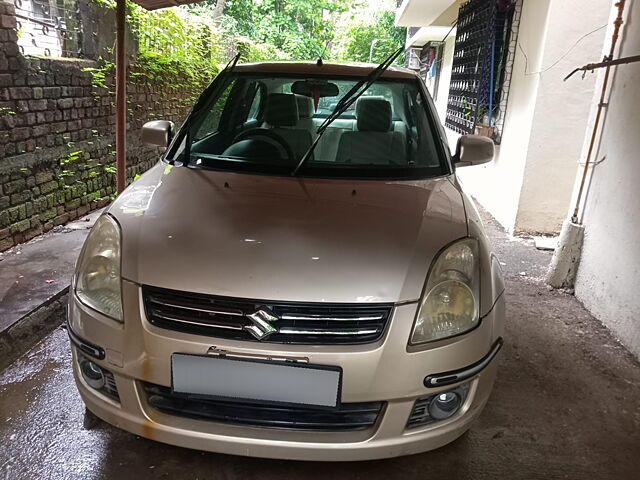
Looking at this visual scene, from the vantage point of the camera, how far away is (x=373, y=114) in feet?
9.05

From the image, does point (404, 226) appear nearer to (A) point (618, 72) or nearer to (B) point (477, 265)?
(B) point (477, 265)

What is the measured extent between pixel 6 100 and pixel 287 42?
15.7 m

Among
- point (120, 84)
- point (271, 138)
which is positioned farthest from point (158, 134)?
point (120, 84)

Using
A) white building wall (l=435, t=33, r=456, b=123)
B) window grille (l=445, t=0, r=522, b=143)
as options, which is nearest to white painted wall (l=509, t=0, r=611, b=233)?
window grille (l=445, t=0, r=522, b=143)

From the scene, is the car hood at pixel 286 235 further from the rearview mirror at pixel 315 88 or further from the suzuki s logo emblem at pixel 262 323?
the rearview mirror at pixel 315 88

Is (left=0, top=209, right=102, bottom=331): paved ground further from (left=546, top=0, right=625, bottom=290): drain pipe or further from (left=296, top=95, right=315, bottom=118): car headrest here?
(left=546, top=0, right=625, bottom=290): drain pipe

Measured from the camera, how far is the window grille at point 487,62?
5699 millimetres

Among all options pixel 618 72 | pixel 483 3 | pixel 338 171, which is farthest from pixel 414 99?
pixel 483 3

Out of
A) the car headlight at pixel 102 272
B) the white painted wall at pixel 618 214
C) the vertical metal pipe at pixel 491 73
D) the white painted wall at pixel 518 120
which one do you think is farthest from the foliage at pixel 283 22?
the car headlight at pixel 102 272

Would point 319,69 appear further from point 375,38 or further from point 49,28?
point 375,38

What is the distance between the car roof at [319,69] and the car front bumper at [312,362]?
165 cm

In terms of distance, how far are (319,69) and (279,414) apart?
1.93 meters

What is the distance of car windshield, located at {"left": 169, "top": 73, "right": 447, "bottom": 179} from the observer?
2.43m

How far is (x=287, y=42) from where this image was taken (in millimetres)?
18188
